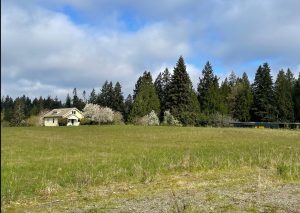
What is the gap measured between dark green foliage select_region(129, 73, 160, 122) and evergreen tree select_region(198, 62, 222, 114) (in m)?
11.5

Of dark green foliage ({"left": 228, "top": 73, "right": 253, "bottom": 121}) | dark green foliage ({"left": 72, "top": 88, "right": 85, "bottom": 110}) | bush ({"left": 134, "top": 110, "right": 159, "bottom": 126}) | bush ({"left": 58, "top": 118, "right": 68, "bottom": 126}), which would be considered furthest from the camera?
dark green foliage ({"left": 72, "top": 88, "right": 85, "bottom": 110})

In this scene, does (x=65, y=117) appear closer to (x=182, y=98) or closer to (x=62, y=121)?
(x=62, y=121)

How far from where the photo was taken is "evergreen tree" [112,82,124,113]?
115 meters

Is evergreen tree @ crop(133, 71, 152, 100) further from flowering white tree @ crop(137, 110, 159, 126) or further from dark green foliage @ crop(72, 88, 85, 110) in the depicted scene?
dark green foliage @ crop(72, 88, 85, 110)

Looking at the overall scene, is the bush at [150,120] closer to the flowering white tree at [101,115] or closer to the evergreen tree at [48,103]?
the flowering white tree at [101,115]

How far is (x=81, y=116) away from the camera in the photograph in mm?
119625

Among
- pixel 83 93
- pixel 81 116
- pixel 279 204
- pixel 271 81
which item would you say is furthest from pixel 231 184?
pixel 83 93

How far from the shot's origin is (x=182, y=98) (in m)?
92.9

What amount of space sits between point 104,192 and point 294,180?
20.9 feet

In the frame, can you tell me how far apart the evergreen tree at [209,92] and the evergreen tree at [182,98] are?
577 centimetres

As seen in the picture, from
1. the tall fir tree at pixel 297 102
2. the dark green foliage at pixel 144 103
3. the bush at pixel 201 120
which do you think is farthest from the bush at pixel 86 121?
the tall fir tree at pixel 297 102

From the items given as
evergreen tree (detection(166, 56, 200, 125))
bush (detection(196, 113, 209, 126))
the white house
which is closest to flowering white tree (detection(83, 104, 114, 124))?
the white house

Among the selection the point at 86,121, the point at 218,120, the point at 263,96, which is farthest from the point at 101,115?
the point at 263,96

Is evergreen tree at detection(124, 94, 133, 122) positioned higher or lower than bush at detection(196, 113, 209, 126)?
higher
